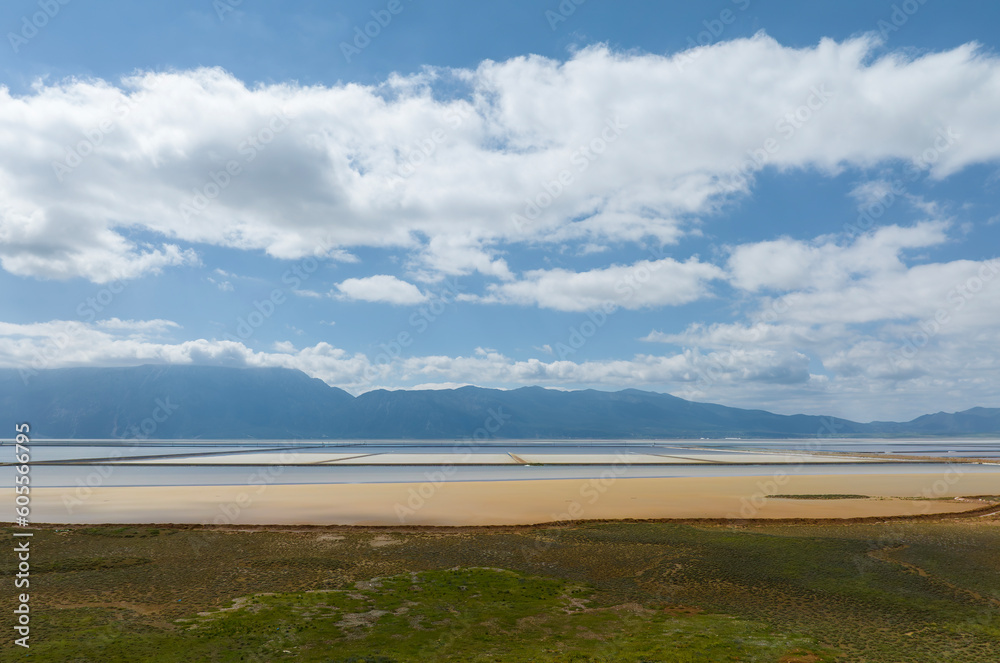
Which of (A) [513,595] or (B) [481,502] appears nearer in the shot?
(A) [513,595]

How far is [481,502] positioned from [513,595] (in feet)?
90.8

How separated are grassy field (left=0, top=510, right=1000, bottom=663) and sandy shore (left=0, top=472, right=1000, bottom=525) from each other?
7.02 meters

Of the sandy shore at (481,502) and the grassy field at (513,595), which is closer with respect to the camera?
the grassy field at (513,595)

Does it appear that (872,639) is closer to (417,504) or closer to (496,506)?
(496,506)

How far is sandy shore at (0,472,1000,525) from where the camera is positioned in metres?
41.4

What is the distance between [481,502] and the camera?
49844 millimetres

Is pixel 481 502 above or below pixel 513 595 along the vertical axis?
below

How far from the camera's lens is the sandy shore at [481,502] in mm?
41438

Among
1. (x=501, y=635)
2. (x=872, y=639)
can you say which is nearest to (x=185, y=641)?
(x=501, y=635)

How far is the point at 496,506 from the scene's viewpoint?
47219 millimetres

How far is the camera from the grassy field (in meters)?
17.2

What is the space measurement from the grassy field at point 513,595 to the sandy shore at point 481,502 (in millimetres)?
7015

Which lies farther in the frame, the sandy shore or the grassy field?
the sandy shore

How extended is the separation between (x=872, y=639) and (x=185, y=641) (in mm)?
21656
